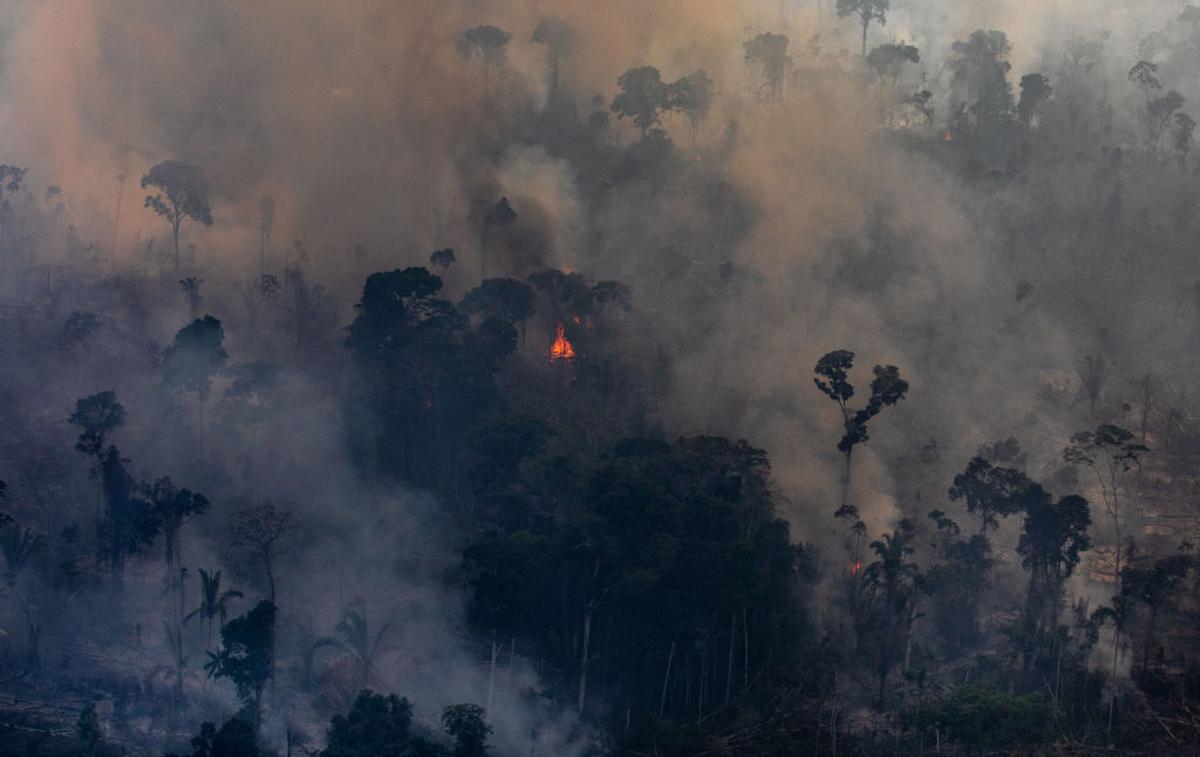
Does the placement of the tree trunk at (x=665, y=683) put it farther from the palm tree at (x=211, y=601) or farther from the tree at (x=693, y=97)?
the tree at (x=693, y=97)

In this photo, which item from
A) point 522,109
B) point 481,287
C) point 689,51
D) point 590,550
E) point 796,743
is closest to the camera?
point 796,743

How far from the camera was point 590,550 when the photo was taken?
73312 mm

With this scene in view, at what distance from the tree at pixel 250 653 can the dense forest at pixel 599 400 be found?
27cm

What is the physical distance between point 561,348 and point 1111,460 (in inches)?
1410

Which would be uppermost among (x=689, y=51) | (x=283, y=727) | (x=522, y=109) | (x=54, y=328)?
(x=689, y=51)

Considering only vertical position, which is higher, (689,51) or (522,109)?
(689,51)

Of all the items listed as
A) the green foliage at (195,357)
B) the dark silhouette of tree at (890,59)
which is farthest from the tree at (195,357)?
the dark silhouette of tree at (890,59)

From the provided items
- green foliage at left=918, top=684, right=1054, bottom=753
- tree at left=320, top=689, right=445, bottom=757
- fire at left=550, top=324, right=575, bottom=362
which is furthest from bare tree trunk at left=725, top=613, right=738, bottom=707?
fire at left=550, top=324, right=575, bottom=362

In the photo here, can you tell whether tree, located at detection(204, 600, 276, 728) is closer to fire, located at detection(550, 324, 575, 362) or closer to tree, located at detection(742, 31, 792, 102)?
fire, located at detection(550, 324, 575, 362)

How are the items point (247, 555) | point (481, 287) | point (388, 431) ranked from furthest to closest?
point (481, 287) < point (388, 431) < point (247, 555)

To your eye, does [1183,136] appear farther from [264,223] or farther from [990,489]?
[264,223]

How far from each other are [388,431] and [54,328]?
25368 mm

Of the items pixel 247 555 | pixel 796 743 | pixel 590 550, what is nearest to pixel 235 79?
pixel 247 555

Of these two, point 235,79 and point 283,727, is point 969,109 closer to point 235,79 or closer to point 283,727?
point 235,79
